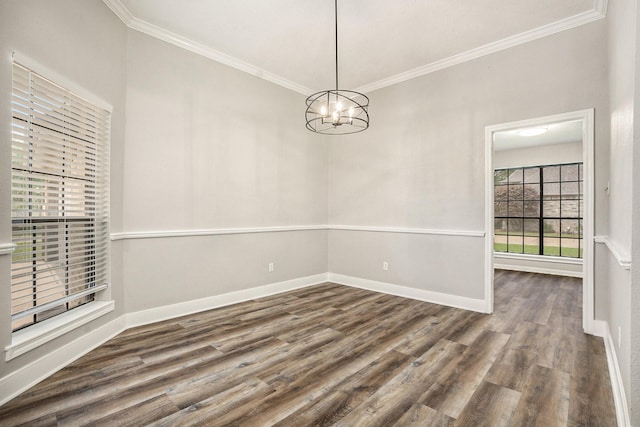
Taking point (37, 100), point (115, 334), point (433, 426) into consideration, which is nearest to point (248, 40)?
point (37, 100)

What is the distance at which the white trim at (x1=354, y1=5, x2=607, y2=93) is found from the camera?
2928mm

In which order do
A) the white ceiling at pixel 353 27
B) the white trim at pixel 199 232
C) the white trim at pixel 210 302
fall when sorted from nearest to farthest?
the white ceiling at pixel 353 27 < the white trim at pixel 199 232 < the white trim at pixel 210 302

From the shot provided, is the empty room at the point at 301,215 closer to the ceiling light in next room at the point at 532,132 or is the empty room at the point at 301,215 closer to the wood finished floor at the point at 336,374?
the wood finished floor at the point at 336,374

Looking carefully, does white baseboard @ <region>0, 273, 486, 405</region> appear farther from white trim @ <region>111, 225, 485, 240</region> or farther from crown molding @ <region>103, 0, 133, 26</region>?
crown molding @ <region>103, 0, 133, 26</region>

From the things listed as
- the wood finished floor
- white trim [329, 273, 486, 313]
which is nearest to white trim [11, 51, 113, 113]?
the wood finished floor

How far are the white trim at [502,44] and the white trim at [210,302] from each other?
313 centimetres

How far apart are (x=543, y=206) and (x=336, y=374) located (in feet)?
21.7

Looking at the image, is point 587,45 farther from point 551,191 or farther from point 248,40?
point 551,191

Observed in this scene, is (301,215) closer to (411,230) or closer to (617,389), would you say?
(411,230)

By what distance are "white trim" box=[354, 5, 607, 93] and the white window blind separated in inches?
138

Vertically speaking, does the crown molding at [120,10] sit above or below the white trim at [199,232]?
above

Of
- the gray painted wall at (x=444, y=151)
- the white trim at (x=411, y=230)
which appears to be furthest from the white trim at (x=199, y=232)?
the gray painted wall at (x=444, y=151)

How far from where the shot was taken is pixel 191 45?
11.2 ft

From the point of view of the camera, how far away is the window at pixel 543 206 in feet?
21.0
